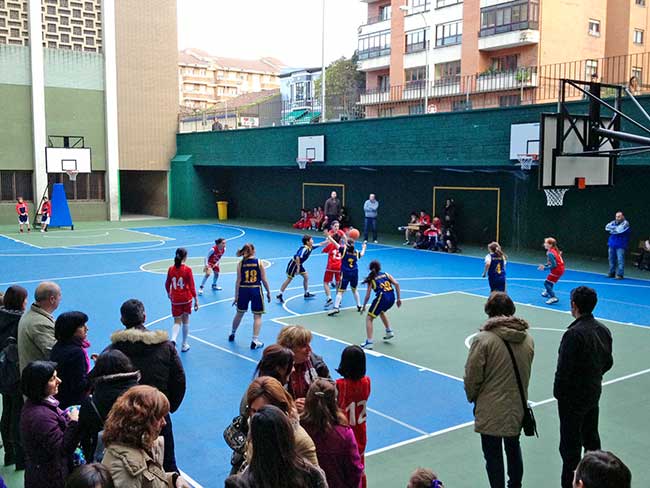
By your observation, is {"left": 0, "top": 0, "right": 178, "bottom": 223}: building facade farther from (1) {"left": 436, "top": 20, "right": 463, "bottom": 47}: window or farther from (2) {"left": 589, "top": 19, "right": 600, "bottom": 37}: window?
(2) {"left": 589, "top": 19, "right": 600, "bottom": 37}: window

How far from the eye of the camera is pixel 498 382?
6.21 metres

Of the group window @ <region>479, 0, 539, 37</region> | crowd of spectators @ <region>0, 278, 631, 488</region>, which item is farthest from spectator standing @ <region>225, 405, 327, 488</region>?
window @ <region>479, 0, 539, 37</region>

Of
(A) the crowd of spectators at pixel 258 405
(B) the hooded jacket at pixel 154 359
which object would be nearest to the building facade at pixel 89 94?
(A) the crowd of spectators at pixel 258 405

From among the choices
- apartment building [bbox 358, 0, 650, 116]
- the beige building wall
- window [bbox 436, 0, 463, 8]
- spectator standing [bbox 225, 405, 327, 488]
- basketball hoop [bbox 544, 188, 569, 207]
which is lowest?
spectator standing [bbox 225, 405, 327, 488]

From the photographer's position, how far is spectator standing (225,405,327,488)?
148 inches

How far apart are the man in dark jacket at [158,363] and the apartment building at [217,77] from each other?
464 feet

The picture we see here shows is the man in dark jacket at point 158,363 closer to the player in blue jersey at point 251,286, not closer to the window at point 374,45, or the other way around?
the player in blue jersey at point 251,286

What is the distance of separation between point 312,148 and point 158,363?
26410mm

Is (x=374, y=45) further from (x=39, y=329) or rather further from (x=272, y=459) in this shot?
(x=272, y=459)

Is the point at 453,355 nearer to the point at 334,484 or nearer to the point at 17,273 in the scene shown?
the point at 334,484

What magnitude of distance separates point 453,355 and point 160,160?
106 feet

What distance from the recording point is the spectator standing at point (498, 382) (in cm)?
620

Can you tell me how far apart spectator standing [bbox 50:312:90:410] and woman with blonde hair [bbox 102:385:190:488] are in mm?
1957

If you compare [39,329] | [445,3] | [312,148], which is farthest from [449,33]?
[39,329]
